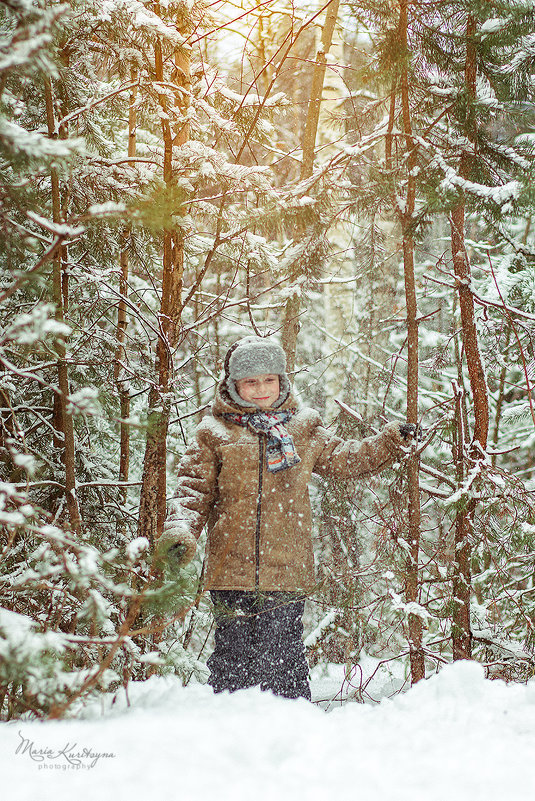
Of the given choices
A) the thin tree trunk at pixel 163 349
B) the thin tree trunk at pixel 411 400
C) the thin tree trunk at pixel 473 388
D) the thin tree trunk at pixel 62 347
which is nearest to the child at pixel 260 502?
the thin tree trunk at pixel 411 400

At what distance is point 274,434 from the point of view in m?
3.58

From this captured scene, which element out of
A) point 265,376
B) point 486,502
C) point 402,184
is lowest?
point 486,502

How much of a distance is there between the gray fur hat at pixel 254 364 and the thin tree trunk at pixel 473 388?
3.63 ft

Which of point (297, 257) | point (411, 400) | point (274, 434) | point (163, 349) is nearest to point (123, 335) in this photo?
point (163, 349)

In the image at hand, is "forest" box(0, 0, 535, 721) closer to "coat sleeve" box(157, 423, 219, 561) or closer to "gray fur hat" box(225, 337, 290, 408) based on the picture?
"coat sleeve" box(157, 423, 219, 561)

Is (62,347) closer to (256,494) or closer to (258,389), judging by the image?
(258,389)

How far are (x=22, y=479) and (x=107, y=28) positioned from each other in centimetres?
288

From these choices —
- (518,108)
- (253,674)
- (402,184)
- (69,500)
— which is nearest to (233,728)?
(253,674)

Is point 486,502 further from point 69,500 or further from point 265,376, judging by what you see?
point 69,500

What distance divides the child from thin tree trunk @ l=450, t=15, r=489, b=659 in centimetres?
54

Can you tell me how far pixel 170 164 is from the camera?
399 centimetres

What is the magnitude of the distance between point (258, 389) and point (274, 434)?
12.0 inches

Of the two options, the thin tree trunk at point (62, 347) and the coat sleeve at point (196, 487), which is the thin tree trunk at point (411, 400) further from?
the thin tree trunk at point (62, 347)

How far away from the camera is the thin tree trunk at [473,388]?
11.5 feet
